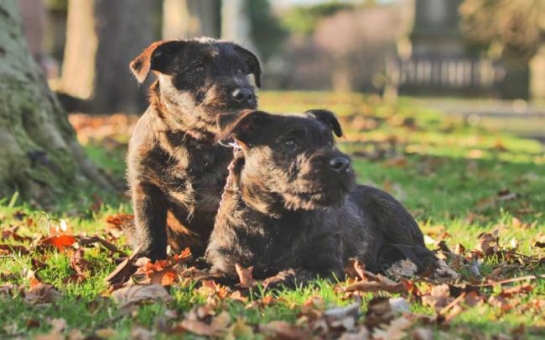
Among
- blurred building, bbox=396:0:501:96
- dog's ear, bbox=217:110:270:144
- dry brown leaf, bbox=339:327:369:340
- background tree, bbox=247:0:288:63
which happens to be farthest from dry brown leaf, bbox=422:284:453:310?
background tree, bbox=247:0:288:63

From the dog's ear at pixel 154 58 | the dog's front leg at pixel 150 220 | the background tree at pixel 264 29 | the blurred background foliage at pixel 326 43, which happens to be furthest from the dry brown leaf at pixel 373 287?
the background tree at pixel 264 29

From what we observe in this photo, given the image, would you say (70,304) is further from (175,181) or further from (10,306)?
(175,181)

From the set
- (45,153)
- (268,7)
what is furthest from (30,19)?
(268,7)

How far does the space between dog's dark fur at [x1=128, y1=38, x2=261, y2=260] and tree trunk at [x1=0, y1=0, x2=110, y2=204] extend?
7.95 feet

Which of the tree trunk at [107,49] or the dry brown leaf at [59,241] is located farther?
the tree trunk at [107,49]

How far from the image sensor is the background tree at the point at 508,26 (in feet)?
96.2

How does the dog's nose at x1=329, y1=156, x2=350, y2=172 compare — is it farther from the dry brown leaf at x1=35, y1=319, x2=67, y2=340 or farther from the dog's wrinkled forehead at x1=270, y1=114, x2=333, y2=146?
the dry brown leaf at x1=35, y1=319, x2=67, y2=340

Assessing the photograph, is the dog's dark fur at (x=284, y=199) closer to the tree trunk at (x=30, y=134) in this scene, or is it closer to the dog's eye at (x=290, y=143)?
the dog's eye at (x=290, y=143)

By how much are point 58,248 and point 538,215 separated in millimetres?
4479

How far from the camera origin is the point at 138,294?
5.11 m

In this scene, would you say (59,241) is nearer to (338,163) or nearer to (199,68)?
(199,68)

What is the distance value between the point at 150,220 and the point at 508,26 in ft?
85.1

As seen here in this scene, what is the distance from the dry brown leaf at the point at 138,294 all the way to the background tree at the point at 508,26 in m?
26.1

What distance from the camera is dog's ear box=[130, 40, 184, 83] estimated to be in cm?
641
